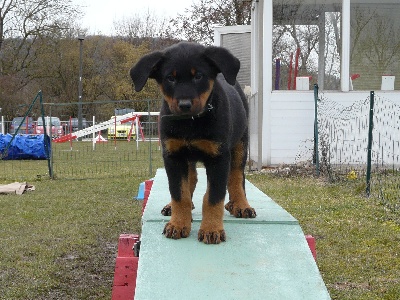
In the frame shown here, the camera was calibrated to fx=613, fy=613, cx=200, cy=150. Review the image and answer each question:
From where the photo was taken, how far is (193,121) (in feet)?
12.7

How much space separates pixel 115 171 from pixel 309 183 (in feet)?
22.7

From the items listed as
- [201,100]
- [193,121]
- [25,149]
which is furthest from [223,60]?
[25,149]

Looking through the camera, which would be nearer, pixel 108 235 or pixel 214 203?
pixel 214 203

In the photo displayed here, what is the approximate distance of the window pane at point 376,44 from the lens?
43.1ft

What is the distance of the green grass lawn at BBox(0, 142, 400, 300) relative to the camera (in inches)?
202

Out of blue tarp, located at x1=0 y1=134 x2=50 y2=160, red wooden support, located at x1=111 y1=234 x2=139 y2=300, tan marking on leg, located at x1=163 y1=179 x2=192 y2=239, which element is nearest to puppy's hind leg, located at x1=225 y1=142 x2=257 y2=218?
tan marking on leg, located at x1=163 y1=179 x2=192 y2=239

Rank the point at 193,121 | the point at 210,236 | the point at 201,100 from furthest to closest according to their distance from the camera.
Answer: the point at 210,236 → the point at 193,121 → the point at 201,100

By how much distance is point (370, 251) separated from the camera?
6090mm

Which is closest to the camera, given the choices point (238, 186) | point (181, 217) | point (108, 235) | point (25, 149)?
point (181, 217)

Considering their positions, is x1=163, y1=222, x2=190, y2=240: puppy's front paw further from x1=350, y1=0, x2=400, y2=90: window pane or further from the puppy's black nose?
x1=350, y1=0, x2=400, y2=90: window pane

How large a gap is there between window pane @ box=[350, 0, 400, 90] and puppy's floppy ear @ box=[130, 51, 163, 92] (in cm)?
1004

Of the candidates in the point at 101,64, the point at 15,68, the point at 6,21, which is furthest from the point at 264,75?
the point at 101,64

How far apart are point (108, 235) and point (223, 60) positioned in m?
4.14

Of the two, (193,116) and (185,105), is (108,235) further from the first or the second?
(185,105)
